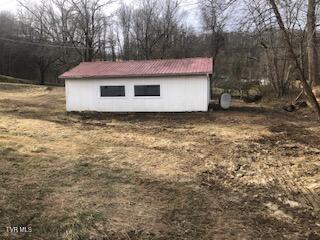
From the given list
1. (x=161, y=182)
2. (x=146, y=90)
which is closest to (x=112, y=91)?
(x=146, y=90)

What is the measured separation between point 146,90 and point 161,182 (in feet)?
44.0

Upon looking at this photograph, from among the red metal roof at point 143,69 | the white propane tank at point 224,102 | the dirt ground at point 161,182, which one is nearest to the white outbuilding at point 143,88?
the red metal roof at point 143,69

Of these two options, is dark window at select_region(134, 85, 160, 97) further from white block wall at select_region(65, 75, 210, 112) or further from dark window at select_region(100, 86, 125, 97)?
dark window at select_region(100, 86, 125, 97)

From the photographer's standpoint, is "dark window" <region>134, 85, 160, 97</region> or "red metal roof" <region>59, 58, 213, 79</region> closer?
"red metal roof" <region>59, 58, 213, 79</region>

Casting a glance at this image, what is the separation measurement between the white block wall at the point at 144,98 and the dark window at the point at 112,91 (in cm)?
16

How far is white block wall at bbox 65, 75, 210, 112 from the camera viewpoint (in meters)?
21.1

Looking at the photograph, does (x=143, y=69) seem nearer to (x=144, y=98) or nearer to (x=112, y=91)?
(x=144, y=98)

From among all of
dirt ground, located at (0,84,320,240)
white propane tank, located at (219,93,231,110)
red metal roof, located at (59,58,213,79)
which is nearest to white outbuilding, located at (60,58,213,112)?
red metal roof, located at (59,58,213,79)

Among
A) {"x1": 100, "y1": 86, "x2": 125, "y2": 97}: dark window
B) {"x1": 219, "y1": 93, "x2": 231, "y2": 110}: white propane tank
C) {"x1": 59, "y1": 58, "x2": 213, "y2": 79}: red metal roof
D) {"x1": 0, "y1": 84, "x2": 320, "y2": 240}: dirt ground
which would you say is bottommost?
{"x1": 0, "y1": 84, "x2": 320, "y2": 240}: dirt ground

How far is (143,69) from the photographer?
22.2 meters

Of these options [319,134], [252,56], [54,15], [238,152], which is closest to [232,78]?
[252,56]

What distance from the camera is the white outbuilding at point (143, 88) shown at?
21.1 metres

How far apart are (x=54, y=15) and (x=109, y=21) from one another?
6.36 metres

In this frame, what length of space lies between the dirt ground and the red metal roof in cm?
542
